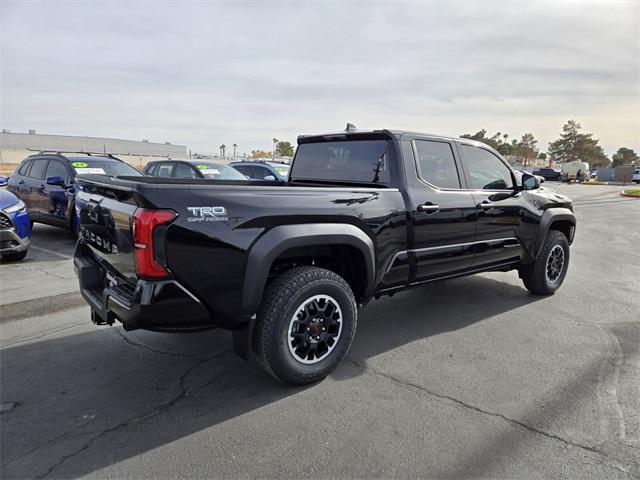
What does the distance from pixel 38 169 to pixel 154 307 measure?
309 inches

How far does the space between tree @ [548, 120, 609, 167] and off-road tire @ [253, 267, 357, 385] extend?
9304 cm

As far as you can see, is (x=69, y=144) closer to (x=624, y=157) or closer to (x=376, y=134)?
(x=376, y=134)

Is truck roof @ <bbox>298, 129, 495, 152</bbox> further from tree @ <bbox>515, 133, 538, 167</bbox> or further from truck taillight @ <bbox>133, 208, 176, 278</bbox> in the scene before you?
tree @ <bbox>515, 133, 538, 167</bbox>

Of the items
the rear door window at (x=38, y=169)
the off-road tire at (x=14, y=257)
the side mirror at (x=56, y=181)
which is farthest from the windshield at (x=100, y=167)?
the off-road tire at (x=14, y=257)

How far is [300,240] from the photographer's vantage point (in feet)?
9.42

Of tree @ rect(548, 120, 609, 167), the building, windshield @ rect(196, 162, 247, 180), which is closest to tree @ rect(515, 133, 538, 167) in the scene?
tree @ rect(548, 120, 609, 167)

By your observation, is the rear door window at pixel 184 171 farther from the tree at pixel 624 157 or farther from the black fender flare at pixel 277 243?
the tree at pixel 624 157

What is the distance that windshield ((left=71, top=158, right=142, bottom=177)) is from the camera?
7.88 metres

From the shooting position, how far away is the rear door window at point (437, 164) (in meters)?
3.83

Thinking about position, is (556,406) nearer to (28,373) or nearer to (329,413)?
(329,413)

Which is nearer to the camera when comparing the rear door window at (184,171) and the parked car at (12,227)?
the parked car at (12,227)

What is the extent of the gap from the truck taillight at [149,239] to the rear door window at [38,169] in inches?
292

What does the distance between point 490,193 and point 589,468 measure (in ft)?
9.09

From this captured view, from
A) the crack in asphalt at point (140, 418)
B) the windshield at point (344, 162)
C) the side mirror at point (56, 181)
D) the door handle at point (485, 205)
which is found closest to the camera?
the crack in asphalt at point (140, 418)
